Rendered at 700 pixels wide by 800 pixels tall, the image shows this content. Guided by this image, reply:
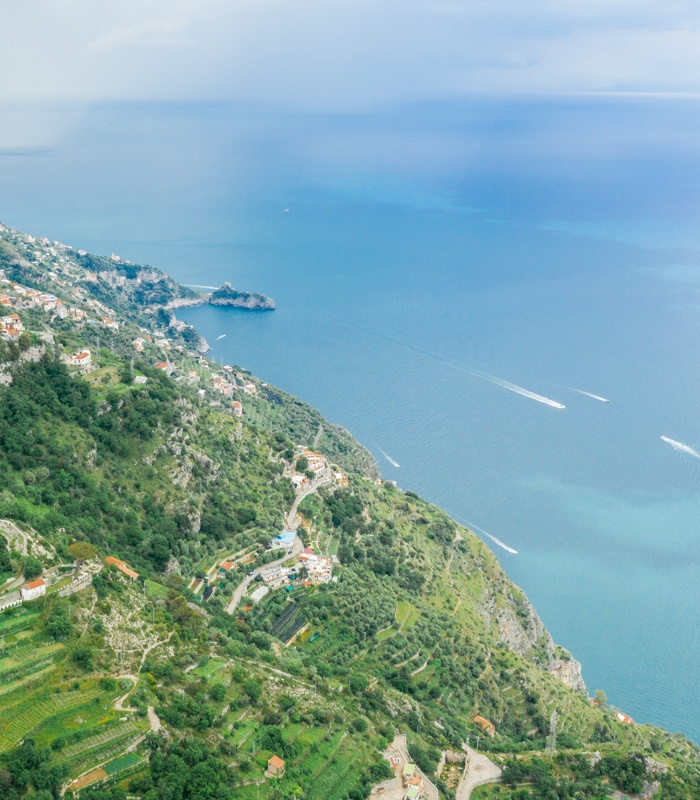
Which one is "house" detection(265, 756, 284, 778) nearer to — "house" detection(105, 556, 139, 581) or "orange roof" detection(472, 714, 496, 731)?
"house" detection(105, 556, 139, 581)

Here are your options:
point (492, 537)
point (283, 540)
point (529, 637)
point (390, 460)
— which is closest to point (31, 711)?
point (283, 540)

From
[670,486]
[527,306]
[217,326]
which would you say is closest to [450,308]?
[527,306]

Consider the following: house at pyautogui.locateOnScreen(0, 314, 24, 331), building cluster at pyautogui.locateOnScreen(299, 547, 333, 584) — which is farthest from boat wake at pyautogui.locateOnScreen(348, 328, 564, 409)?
house at pyautogui.locateOnScreen(0, 314, 24, 331)

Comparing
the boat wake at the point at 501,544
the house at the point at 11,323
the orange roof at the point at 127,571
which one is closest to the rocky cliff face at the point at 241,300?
the house at the point at 11,323

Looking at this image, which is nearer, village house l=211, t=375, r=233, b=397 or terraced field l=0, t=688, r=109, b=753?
terraced field l=0, t=688, r=109, b=753

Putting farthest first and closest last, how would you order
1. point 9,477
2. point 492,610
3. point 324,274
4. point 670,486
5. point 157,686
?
point 324,274
point 670,486
point 492,610
point 9,477
point 157,686

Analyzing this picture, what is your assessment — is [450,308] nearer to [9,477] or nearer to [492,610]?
[492,610]

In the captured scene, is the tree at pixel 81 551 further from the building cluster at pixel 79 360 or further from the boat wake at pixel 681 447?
the boat wake at pixel 681 447
